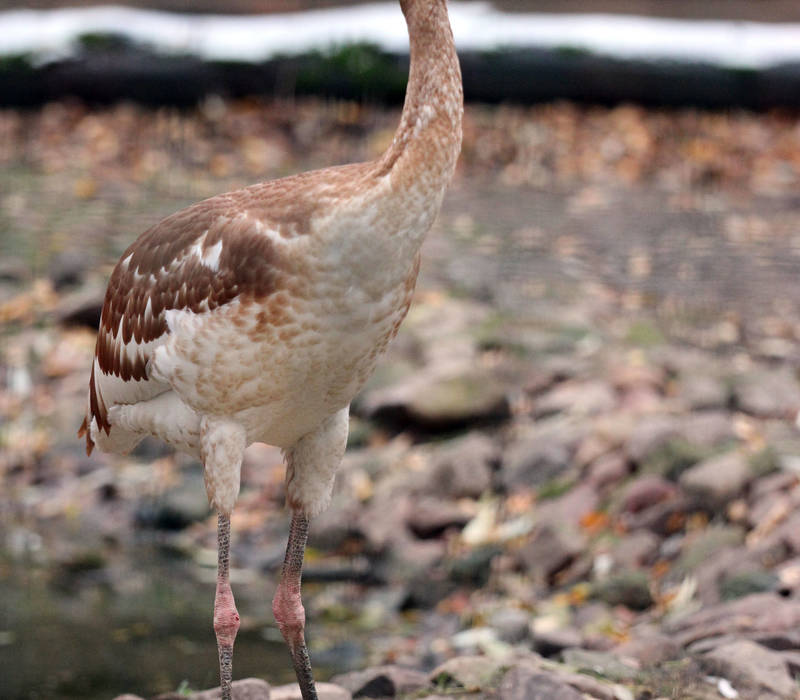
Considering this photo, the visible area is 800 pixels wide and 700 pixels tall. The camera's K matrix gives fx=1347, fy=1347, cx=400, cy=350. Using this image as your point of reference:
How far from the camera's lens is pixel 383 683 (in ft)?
14.3

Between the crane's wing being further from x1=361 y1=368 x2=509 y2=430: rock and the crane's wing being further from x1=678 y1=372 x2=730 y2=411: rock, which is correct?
x1=678 y1=372 x2=730 y2=411: rock

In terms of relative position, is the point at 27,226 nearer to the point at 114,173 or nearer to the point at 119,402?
the point at 114,173

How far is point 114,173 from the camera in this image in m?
9.74

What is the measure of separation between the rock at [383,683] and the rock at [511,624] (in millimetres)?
1070

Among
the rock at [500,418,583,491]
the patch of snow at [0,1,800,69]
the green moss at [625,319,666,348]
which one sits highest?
the patch of snow at [0,1,800,69]

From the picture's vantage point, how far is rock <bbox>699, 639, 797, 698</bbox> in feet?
13.6

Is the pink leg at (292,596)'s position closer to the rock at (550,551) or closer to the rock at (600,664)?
the rock at (600,664)

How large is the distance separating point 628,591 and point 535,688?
172cm

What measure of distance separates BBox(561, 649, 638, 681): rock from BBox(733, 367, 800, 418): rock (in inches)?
87.7

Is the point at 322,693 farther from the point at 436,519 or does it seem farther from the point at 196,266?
the point at 436,519

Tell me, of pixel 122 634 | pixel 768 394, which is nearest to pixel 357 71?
pixel 768 394

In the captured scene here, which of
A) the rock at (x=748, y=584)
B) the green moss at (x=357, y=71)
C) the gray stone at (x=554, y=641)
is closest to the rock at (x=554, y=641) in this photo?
the gray stone at (x=554, y=641)

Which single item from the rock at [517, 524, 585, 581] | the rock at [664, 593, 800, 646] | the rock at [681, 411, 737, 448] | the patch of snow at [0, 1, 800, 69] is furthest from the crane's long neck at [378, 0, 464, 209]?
the patch of snow at [0, 1, 800, 69]

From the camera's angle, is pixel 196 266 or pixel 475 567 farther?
pixel 475 567
